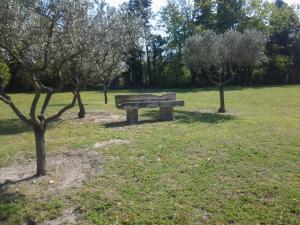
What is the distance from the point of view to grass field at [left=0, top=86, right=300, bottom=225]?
17.0 ft

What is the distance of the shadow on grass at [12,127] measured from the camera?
1188cm

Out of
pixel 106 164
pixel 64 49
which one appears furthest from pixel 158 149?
pixel 64 49

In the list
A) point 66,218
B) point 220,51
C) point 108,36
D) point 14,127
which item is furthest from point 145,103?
point 66,218

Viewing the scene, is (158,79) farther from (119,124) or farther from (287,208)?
(287,208)

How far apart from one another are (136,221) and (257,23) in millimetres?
45424

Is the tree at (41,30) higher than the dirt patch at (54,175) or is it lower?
higher

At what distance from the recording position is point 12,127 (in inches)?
502

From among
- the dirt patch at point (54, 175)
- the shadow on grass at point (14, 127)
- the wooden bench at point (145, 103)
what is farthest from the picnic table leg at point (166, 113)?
the dirt patch at point (54, 175)

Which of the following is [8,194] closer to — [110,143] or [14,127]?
[110,143]

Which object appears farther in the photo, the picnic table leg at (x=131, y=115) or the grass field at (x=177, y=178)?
the picnic table leg at (x=131, y=115)

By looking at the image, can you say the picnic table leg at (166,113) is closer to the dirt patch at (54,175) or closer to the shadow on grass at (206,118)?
the shadow on grass at (206,118)

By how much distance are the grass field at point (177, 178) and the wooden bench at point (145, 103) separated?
1453 millimetres

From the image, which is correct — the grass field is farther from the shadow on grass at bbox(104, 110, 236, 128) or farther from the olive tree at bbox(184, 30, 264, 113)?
the olive tree at bbox(184, 30, 264, 113)

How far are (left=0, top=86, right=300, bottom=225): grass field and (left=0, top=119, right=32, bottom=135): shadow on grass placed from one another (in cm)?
34
